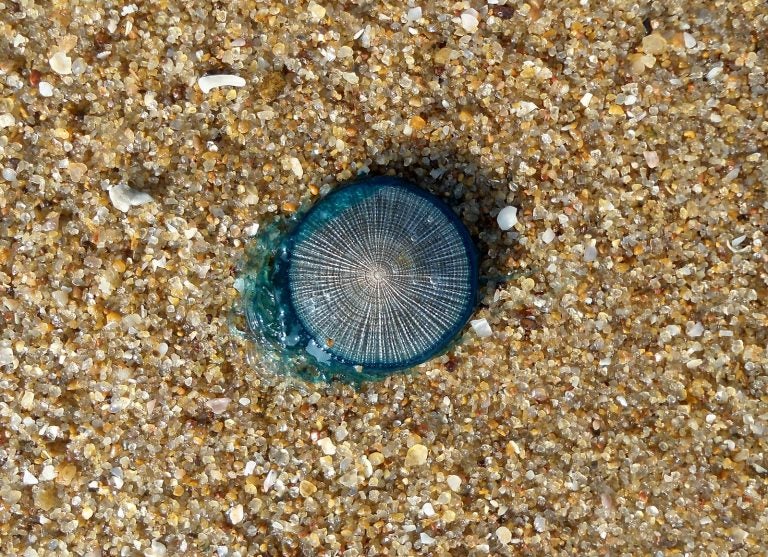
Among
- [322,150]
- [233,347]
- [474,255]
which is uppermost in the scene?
[322,150]

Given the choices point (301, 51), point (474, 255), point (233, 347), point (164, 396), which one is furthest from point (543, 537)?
point (301, 51)

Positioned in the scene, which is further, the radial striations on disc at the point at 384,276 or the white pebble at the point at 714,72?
the white pebble at the point at 714,72

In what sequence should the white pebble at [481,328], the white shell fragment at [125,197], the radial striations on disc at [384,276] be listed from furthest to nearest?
1. the white pebble at [481,328]
2. the white shell fragment at [125,197]
3. the radial striations on disc at [384,276]

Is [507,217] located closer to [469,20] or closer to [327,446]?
[469,20]

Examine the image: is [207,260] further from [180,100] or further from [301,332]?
[180,100]

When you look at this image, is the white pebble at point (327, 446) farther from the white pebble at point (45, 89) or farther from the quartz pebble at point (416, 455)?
the white pebble at point (45, 89)

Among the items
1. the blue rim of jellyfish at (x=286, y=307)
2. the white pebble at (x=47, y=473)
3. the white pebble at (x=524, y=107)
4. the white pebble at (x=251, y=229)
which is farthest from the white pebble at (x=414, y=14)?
the white pebble at (x=47, y=473)

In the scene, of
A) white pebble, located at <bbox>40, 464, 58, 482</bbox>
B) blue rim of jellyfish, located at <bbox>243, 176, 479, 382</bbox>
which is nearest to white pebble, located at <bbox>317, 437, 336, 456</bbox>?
blue rim of jellyfish, located at <bbox>243, 176, 479, 382</bbox>
